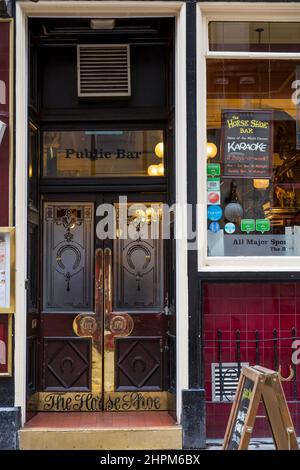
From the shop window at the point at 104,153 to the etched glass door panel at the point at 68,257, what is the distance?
0.44 meters

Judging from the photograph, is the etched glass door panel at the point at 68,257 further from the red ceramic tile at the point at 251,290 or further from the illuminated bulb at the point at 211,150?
the red ceramic tile at the point at 251,290

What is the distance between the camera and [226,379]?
679 centimetres

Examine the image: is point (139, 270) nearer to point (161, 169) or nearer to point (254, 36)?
point (161, 169)

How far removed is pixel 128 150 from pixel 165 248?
1.23 meters

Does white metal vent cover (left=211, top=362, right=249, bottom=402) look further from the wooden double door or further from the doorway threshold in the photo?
the wooden double door

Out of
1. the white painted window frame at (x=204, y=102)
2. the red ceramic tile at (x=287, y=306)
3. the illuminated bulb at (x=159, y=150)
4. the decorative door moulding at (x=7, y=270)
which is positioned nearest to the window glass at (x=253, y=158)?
the white painted window frame at (x=204, y=102)

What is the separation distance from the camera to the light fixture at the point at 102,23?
6.93m

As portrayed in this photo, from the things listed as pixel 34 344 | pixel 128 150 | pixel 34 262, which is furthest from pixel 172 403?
pixel 128 150

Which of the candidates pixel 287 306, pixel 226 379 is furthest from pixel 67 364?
pixel 287 306

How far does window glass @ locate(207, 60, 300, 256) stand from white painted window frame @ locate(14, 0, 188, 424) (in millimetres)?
368

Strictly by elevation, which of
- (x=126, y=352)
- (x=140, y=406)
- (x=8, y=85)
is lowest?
(x=140, y=406)

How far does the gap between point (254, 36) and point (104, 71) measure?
171 centimetres

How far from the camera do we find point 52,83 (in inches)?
295

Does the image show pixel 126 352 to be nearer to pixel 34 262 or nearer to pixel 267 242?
pixel 34 262
